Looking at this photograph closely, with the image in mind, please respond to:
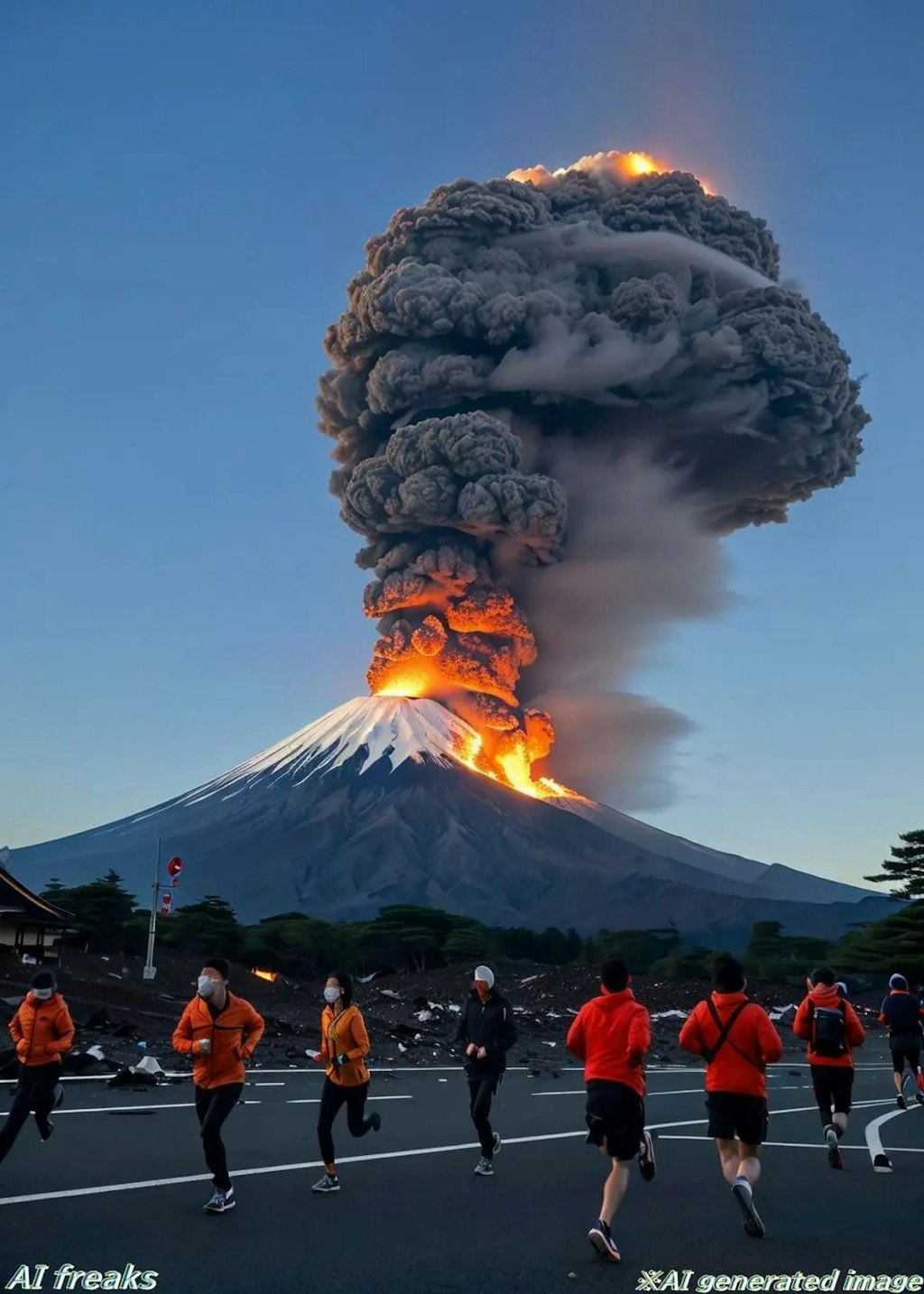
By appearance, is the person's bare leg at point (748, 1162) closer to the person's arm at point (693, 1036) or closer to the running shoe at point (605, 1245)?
the person's arm at point (693, 1036)

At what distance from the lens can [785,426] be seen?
83438 mm

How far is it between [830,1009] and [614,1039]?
3715 millimetres

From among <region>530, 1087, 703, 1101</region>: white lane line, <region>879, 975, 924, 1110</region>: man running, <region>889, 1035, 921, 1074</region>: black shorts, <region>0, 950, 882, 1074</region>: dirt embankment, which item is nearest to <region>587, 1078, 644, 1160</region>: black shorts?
<region>879, 975, 924, 1110</region>: man running

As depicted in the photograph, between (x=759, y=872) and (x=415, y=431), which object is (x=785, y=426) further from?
(x=759, y=872)

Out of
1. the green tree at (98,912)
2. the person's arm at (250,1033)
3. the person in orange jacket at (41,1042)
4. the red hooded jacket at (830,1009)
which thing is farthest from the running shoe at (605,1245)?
the green tree at (98,912)

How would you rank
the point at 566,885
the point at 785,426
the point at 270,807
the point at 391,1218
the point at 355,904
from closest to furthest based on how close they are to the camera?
the point at 391,1218 → the point at 785,426 → the point at 355,904 → the point at 566,885 → the point at 270,807

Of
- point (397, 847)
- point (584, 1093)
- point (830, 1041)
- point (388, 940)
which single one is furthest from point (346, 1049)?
point (397, 847)

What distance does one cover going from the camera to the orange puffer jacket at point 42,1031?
814 centimetres

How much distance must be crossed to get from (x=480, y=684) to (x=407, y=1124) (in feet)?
228

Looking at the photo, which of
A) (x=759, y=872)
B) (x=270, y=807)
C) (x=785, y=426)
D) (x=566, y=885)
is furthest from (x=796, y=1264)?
(x=759, y=872)

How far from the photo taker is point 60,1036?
8.29m

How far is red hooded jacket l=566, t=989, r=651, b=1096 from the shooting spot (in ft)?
21.4

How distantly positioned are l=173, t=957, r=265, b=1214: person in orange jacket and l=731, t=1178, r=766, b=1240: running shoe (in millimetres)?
2759

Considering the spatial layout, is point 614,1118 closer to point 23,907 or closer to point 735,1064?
point 735,1064
